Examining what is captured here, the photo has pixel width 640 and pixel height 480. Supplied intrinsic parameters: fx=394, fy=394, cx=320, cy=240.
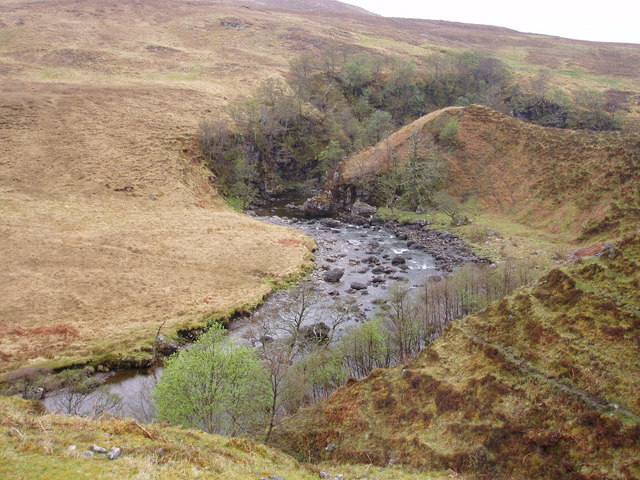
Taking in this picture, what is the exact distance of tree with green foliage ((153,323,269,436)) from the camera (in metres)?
22.7

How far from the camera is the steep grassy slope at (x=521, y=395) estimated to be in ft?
51.9

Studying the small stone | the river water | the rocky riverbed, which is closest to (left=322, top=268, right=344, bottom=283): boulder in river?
the rocky riverbed

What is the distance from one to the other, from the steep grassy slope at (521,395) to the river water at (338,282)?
1383cm

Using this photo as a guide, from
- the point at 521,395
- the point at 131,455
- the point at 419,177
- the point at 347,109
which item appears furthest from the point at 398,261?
the point at 347,109

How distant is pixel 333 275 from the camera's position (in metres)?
49.2

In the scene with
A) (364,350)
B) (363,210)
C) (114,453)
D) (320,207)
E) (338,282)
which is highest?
(114,453)

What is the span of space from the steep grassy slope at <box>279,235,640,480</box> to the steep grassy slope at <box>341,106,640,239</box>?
37.7 meters

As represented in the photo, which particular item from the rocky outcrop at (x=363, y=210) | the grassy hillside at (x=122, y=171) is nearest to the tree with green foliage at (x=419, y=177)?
the rocky outcrop at (x=363, y=210)

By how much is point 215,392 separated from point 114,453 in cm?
1041

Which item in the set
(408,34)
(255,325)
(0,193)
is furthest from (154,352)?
(408,34)

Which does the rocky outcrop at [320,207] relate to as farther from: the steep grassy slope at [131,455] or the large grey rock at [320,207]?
the steep grassy slope at [131,455]

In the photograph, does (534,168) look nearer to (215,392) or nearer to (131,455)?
(215,392)

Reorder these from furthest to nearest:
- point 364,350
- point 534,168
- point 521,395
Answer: point 534,168
point 364,350
point 521,395

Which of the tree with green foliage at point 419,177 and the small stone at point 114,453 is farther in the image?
the tree with green foliage at point 419,177
